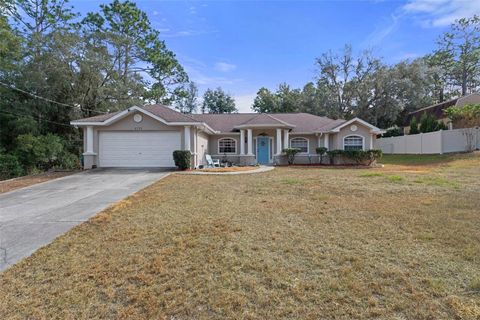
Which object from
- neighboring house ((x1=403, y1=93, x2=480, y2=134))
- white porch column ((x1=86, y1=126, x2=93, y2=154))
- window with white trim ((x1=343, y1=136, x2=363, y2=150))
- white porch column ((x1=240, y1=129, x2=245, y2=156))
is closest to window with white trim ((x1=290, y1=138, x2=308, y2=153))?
window with white trim ((x1=343, y1=136, x2=363, y2=150))

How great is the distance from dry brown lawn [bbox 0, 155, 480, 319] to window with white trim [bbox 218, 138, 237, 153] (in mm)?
15649

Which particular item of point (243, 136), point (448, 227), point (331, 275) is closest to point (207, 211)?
point (331, 275)

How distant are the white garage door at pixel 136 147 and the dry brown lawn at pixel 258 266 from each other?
1019 centimetres

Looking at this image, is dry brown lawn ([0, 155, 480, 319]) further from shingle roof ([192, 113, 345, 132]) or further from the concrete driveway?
shingle roof ([192, 113, 345, 132])

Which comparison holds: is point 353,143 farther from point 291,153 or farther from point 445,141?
point 445,141

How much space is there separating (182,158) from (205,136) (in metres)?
5.74

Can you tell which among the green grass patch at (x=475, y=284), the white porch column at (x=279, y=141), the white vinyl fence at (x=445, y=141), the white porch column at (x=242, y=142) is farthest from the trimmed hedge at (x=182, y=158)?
the white vinyl fence at (x=445, y=141)

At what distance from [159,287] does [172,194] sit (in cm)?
562

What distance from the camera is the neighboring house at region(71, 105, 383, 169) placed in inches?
654

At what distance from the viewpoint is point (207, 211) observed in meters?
6.67

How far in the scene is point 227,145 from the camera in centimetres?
2256

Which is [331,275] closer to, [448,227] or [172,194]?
[448,227]

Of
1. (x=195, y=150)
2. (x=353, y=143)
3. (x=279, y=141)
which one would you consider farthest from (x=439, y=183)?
(x=195, y=150)

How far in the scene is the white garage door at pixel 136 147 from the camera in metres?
16.8
